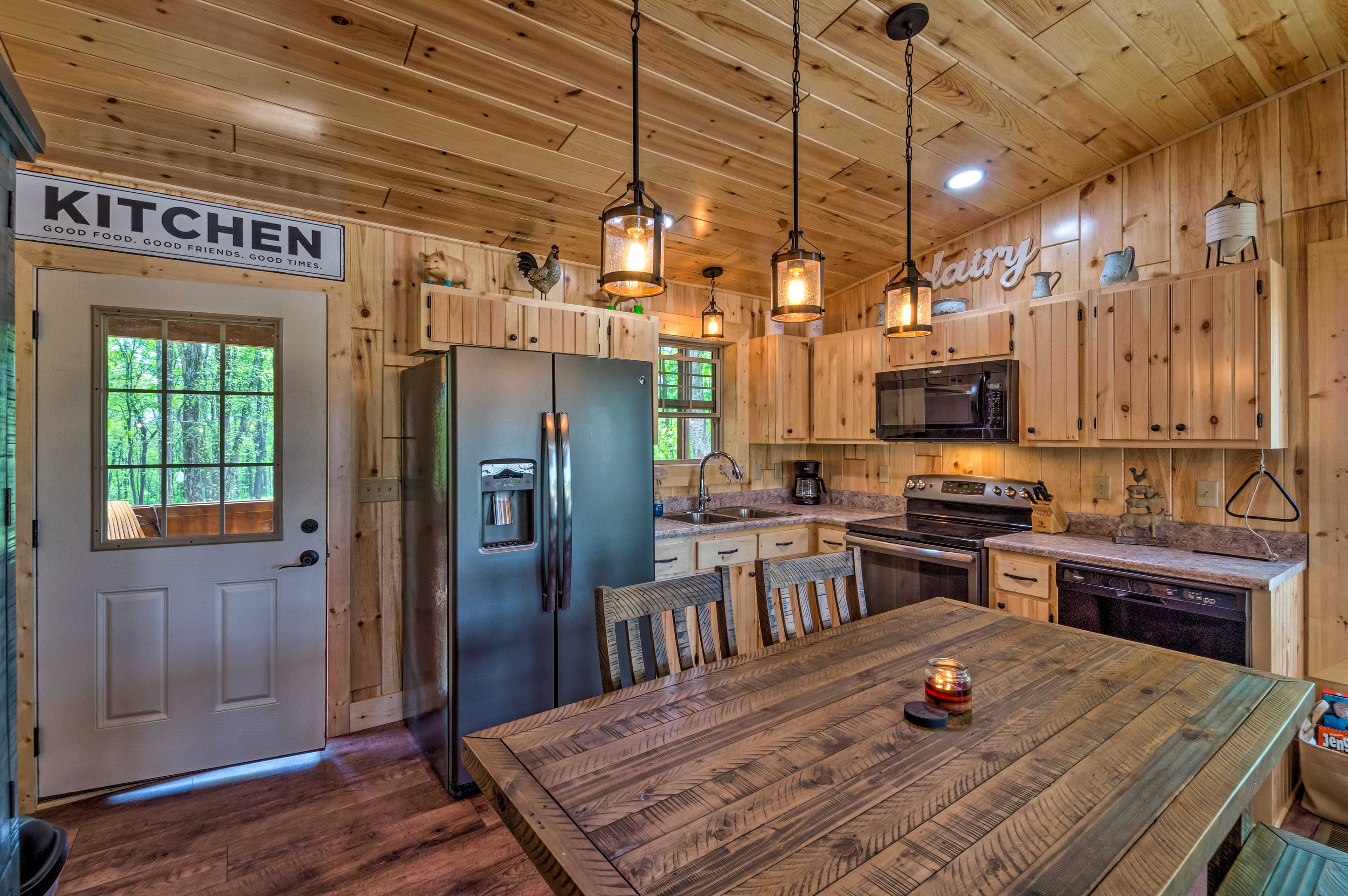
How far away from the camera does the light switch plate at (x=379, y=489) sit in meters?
2.84

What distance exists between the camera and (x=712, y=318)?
12.7 feet

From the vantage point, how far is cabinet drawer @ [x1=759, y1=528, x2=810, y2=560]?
139 inches

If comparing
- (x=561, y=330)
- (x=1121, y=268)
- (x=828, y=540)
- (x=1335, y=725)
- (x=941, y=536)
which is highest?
(x=1121, y=268)

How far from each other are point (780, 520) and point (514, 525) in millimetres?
1660

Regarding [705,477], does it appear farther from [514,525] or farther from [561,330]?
[514,525]

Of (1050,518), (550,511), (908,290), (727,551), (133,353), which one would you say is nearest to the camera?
(908,290)

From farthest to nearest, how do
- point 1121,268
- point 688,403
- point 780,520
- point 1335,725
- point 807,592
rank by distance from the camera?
point 688,403 → point 780,520 → point 1121,268 → point 1335,725 → point 807,592

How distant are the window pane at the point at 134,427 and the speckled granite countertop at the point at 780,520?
207cm

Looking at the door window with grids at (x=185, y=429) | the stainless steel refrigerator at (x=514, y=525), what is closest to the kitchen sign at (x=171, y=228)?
the door window with grids at (x=185, y=429)

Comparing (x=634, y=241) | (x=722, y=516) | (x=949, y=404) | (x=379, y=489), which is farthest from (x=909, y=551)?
(x=379, y=489)

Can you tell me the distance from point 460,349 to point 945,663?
190 centimetres

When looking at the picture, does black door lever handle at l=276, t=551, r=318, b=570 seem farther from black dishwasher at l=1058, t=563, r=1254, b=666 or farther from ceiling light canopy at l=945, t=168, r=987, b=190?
ceiling light canopy at l=945, t=168, r=987, b=190

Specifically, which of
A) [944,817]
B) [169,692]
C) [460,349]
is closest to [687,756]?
[944,817]

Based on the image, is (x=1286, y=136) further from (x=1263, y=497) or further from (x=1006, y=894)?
(x=1006, y=894)
